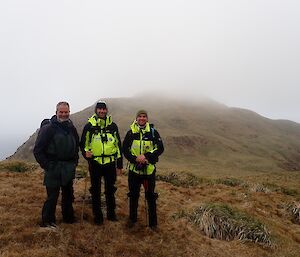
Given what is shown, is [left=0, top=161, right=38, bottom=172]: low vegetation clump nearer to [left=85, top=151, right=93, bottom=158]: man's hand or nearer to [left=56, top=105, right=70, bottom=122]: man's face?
[left=85, top=151, right=93, bottom=158]: man's hand

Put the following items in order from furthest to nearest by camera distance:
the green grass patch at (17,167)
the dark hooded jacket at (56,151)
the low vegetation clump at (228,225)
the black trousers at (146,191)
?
1. the green grass patch at (17,167)
2. the low vegetation clump at (228,225)
3. the black trousers at (146,191)
4. the dark hooded jacket at (56,151)

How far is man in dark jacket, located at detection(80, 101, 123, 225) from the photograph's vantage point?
11.5 m

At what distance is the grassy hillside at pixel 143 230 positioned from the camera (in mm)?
10172

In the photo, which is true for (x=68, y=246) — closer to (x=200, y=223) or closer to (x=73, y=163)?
(x=73, y=163)

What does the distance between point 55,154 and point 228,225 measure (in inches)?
266

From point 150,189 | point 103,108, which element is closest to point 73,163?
point 103,108

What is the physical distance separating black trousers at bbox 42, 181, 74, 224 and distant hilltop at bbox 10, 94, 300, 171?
5674 cm

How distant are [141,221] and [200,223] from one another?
231 centimetres

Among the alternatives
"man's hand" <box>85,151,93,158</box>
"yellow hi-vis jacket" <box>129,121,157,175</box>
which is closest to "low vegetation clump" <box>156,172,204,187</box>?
"yellow hi-vis jacket" <box>129,121,157,175</box>

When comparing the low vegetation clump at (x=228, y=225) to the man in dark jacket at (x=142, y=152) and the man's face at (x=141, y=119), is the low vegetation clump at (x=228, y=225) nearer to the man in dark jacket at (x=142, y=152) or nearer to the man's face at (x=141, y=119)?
the man in dark jacket at (x=142, y=152)

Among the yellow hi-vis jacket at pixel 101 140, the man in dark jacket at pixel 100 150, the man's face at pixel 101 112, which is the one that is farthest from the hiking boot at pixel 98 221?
the man's face at pixel 101 112

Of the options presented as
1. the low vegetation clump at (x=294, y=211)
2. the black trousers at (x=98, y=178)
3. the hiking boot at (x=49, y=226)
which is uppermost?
the black trousers at (x=98, y=178)

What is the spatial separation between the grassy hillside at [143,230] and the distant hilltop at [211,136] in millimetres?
50628

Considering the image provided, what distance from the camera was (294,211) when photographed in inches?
704
